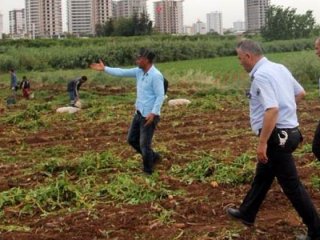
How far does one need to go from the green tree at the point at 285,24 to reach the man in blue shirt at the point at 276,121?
75.4m

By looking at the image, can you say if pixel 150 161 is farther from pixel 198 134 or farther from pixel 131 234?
pixel 198 134

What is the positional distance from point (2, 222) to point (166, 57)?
42888 millimetres

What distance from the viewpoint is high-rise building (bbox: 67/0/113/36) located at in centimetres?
11031

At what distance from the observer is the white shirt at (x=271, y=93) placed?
4422 mm

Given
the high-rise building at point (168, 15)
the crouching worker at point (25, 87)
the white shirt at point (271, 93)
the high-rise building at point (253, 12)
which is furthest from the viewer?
the high-rise building at point (253, 12)

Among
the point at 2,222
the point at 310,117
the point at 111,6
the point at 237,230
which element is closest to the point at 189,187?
the point at 237,230

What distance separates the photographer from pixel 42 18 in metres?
112

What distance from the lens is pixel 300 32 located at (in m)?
81.1

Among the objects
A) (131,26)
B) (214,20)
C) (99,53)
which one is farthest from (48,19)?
(214,20)

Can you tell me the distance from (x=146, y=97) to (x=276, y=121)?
9.40ft

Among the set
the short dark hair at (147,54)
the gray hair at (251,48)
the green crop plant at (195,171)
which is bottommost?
the green crop plant at (195,171)

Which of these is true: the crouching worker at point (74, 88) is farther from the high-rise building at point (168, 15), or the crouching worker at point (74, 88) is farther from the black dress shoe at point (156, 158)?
the high-rise building at point (168, 15)

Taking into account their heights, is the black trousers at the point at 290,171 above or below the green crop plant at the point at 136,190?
above

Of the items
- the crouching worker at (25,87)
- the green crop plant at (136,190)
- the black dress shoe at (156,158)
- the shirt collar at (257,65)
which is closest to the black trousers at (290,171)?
the shirt collar at (257,65)
